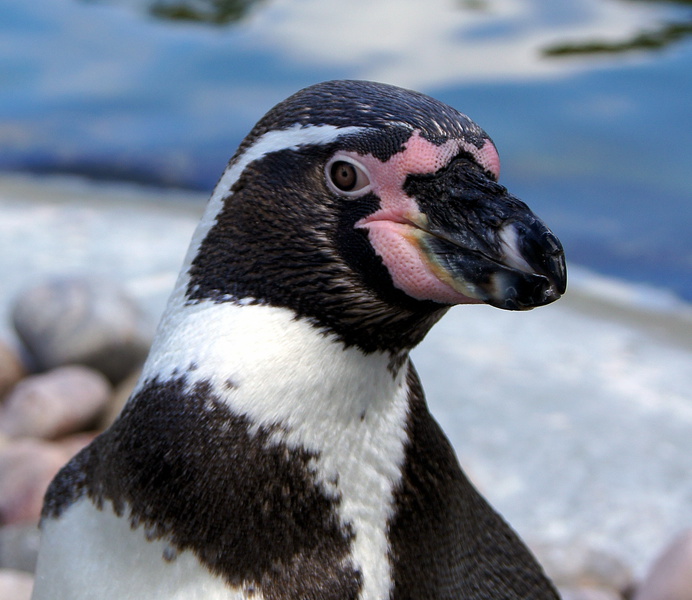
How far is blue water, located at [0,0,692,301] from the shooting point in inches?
177

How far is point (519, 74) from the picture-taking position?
5297 mm

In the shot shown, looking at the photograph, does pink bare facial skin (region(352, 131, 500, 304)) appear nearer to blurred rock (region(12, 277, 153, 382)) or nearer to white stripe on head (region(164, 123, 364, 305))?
white stripe on head (region(164, 123, 364, 305))

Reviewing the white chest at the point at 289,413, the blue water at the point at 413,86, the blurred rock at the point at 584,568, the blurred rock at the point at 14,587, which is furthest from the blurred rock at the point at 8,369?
the blue water at the point at 413,86

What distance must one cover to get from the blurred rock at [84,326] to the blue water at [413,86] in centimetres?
203

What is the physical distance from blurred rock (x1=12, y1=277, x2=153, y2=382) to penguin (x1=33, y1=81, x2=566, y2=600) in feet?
4.71

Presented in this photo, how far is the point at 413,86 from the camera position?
5117mm

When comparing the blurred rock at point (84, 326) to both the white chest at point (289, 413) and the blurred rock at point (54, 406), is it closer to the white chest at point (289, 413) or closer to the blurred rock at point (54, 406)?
the blurred rock at point (54, 406)

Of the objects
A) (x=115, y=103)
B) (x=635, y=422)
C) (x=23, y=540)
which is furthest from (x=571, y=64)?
→ (x=23, y=540)

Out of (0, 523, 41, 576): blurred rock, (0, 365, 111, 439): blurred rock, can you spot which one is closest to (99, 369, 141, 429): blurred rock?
(0, 365, 111, 439): blurred rock

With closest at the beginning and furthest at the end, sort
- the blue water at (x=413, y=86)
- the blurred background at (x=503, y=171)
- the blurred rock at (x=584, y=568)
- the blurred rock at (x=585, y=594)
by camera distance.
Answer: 1. the blurred rock at (x=585, y=594)
2. the blurred rock at (x=584, y=568)
3. the blurred background at (x=503, y=171)
4. the blue water at (x=413, y=86)

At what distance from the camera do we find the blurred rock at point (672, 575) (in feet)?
5.71

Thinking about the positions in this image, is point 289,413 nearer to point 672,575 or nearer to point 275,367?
point 275,367

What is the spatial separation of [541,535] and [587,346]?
3.39 feet

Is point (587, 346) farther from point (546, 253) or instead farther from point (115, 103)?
point (115, 103)
